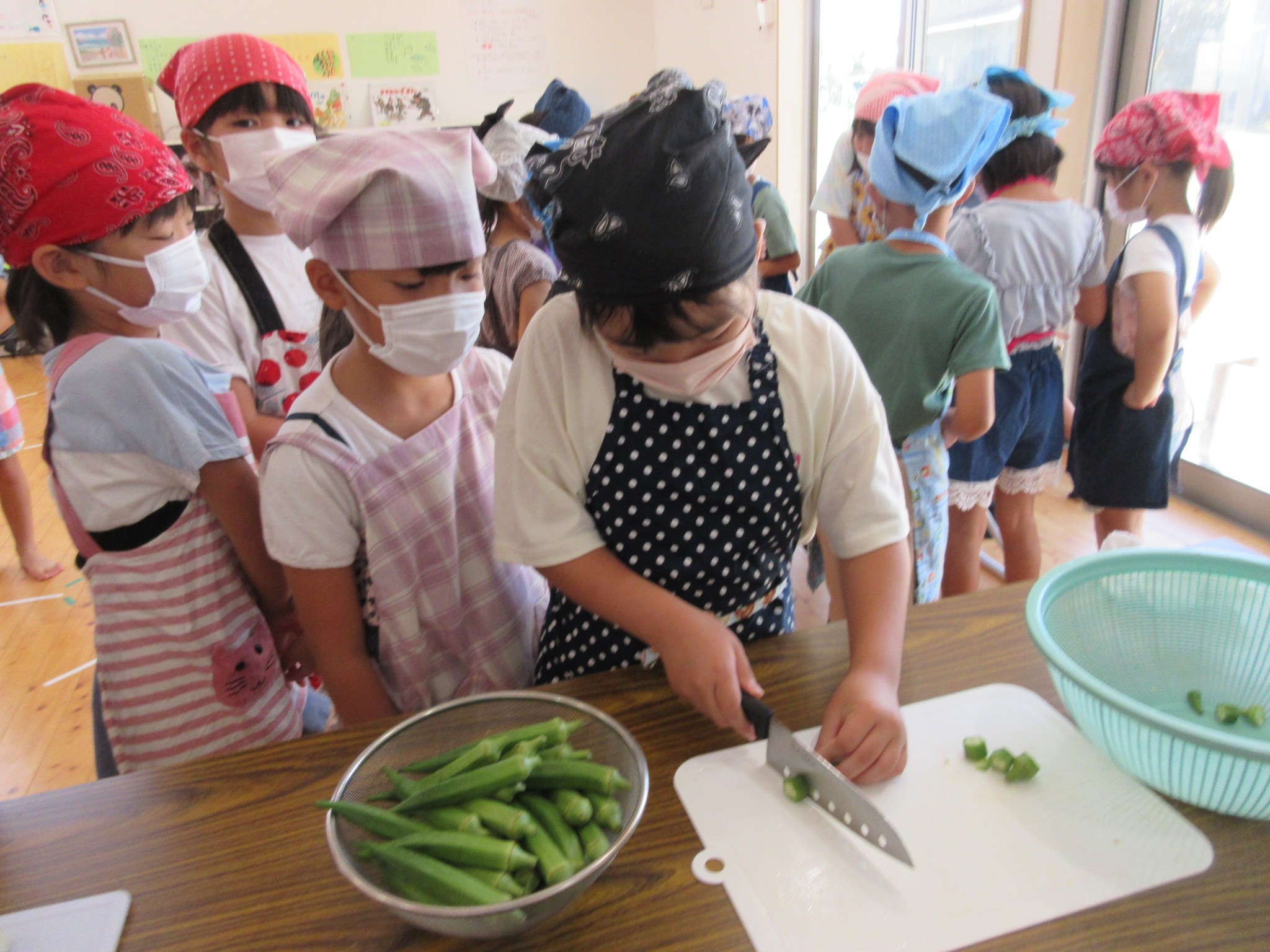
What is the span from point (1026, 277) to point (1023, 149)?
36cm

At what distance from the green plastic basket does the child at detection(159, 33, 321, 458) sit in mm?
1442

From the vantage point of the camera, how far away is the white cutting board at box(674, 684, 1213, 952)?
634 mm

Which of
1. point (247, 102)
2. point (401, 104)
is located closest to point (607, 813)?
point (247, 102)

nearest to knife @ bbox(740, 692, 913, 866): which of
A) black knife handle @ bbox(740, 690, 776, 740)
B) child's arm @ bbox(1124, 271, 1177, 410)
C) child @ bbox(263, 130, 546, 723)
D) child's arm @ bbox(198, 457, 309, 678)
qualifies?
black knife handle @ bbox(740, 690, 776, 740)

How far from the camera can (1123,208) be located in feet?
7.18

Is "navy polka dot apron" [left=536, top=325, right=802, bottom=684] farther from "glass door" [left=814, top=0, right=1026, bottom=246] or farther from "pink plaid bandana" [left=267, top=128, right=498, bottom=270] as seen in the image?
"glass door" [left=814, top=0, right=1026, bottom=246]

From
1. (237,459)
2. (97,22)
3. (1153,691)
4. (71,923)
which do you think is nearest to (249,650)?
(237,459)

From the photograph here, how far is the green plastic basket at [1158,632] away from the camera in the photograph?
770mm

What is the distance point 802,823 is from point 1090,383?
79.3 inches

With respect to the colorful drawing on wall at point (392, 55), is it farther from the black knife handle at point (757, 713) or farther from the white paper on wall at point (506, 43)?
the black knife handle at point (757, 713)

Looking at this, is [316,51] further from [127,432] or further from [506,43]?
[127,432]

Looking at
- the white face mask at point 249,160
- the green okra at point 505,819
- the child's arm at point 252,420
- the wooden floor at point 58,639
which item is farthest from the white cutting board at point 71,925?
the wooden floor at point 58,639

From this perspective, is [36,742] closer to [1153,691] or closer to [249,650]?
[249,650]

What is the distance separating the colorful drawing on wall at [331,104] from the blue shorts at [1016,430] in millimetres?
4738
